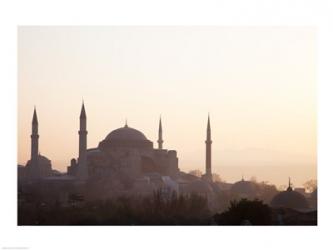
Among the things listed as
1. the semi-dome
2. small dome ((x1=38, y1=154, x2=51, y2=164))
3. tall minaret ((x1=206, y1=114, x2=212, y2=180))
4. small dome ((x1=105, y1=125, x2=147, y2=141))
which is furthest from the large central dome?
the semi-dome

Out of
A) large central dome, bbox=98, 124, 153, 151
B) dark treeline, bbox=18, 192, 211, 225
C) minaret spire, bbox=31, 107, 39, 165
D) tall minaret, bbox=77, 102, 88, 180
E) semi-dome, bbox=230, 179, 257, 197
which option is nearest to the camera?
dark treeline, bbox=18, 192, 211, 225

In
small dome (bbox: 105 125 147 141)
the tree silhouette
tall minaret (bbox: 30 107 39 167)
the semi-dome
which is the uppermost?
small dome (bbox: 105 125 147 141)

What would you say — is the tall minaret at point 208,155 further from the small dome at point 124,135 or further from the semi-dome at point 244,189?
the small dome at point 124,135

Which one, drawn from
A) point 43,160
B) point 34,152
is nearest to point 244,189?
point 43,160

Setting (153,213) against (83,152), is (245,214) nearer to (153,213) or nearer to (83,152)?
(153,213)

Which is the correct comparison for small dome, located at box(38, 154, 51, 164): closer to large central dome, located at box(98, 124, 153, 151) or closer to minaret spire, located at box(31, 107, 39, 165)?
minaret spire, located at box(31, 107, 39, 165)

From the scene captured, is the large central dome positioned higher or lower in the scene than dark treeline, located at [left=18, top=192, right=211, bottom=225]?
higher

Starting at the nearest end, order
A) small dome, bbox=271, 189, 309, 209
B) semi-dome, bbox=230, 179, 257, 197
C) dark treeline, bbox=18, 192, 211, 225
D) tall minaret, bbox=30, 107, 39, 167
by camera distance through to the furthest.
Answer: dark treeline, bbox=18, 192, 211, 225
tall minaret, bbox=30, 107, 39, 167
small dome, bbox=271, 189, 309, 209
semi-dome, bbox=230, 179, 257, 197

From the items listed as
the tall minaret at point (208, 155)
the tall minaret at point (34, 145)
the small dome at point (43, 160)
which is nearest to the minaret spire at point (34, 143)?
the tall minaret at point (34, 145)
